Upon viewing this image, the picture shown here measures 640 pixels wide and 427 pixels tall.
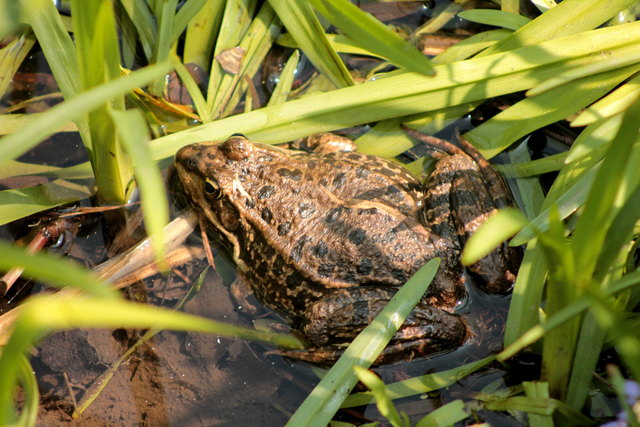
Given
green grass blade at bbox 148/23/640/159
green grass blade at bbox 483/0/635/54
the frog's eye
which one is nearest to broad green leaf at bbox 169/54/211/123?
green grass blade at bbox 148/23/640/159

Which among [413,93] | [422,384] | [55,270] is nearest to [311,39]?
[413,93]

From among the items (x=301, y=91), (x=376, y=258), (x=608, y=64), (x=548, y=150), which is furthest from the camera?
(x=301, y=91)

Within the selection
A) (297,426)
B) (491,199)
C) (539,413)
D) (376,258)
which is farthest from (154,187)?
(491,199)

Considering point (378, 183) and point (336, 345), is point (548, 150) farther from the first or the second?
point (336, 345)

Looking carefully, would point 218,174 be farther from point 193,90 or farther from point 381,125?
point 381,125

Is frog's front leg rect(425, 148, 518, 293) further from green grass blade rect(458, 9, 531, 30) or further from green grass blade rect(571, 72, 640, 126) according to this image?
green grass blade rect(458, 9, 531, 30)

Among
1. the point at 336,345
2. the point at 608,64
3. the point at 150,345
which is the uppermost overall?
the point at 608,64

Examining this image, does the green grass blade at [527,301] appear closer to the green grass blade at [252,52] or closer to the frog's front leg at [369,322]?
the frog's front leg at [369,322]
